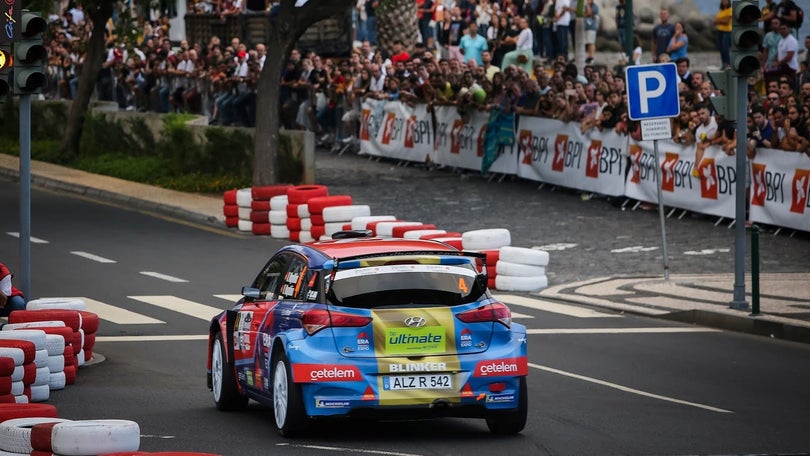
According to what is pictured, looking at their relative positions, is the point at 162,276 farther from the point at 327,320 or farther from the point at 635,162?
the point at 327,320

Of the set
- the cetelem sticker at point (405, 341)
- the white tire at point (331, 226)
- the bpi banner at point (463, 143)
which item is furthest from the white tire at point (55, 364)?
the bpi banner at point (463, 143)

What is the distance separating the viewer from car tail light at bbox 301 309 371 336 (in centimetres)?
1262

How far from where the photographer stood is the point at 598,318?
2142cm

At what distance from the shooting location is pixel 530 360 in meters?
17.7

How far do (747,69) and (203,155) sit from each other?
1970cm

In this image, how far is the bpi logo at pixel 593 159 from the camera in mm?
32531

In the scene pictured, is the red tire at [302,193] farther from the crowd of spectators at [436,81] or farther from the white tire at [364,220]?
the crowd of spectators at [436,81]

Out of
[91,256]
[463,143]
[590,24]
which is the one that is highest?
[590,24]

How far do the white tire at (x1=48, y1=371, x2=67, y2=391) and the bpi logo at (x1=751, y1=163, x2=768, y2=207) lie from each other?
592 inches

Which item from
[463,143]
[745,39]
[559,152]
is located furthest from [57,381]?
[463,143]

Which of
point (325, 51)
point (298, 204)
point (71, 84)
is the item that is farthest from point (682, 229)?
point (71, 84)

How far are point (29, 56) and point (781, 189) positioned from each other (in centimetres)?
1335

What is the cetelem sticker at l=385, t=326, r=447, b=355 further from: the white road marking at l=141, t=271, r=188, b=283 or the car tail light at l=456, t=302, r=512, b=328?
the white road marking at l=141, t=271, r=188, b=283

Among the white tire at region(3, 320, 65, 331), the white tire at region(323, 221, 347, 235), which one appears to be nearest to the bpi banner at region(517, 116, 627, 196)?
the white tire at region(323, 221, 347, 235)
